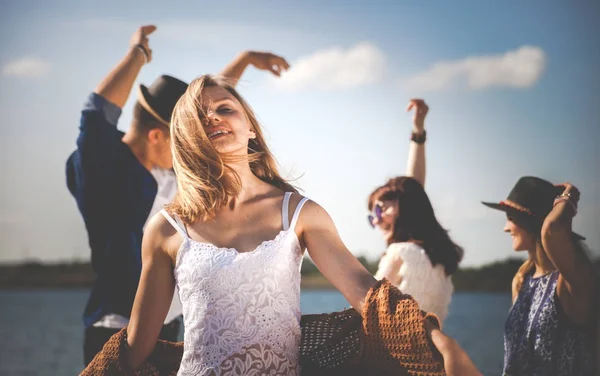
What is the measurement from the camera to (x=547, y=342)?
2281mm

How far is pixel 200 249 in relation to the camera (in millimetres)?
1597

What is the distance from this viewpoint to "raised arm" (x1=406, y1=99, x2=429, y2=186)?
2.95 metres

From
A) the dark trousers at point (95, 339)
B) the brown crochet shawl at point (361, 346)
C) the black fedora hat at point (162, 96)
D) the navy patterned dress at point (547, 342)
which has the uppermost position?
the black fedora hat at point (162, 96)

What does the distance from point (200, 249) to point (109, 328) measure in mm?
951

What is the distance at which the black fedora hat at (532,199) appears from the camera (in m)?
2.54

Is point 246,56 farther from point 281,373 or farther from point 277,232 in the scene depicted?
point 281,373

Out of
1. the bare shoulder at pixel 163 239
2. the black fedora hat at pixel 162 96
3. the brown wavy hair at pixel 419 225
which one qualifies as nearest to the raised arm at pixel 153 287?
the bare shoulder at pixel 163 239

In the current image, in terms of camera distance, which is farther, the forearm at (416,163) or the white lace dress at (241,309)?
the forearm at (416,163)

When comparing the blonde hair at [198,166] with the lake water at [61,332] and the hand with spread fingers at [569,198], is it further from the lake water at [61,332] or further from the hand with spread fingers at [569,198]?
the lake water at [61,332]

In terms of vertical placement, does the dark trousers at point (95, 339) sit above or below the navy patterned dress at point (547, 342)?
below

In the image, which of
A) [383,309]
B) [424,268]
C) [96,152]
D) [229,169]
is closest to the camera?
[383,309]

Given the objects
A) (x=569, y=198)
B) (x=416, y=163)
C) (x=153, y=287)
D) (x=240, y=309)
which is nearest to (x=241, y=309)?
(x=240, y=309)

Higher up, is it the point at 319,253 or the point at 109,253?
the point at 319,253

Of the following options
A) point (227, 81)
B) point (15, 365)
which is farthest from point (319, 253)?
point (15, 365)
